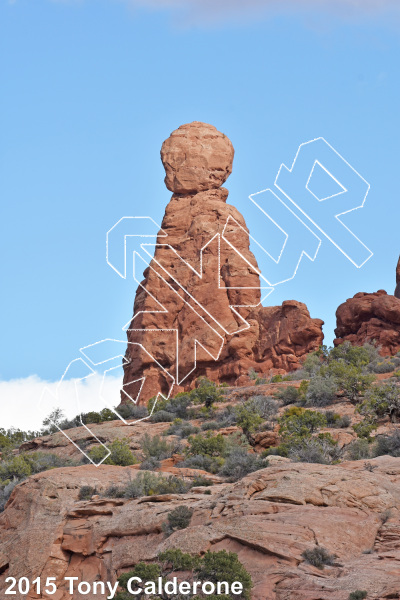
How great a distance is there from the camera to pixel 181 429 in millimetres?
31641

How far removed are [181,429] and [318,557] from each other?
1686 centimetres

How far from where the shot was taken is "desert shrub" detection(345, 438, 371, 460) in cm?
2381

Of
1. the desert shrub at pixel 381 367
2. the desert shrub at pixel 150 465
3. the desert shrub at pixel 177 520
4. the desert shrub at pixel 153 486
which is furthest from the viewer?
the desert shrub at pixel 381 367

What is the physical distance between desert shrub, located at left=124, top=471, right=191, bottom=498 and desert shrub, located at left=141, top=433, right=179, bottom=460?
17.8ft

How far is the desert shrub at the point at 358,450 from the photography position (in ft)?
78.1

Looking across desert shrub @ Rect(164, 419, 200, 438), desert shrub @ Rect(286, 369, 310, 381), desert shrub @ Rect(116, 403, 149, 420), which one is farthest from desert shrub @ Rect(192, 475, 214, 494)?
desert shrub @ Rect(286, 369, 310, 381)

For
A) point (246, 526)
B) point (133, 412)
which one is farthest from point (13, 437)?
point (246, 526)

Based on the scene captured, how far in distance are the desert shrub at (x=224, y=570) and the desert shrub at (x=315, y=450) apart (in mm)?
7990

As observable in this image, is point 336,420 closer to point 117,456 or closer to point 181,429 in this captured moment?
point 181,429

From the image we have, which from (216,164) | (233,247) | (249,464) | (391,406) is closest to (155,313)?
(233,247)

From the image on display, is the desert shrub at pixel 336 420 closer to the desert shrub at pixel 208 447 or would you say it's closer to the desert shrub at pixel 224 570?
the desert shrub at pixel 208 447

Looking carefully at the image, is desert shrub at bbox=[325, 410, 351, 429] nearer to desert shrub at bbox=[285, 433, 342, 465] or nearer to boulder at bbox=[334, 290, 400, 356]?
desert shrub at bbox=[285, 433, 342, 465]

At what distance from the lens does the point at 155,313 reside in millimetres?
52406

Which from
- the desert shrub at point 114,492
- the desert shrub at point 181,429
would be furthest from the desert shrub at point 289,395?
the desert shrub at point 114,492
